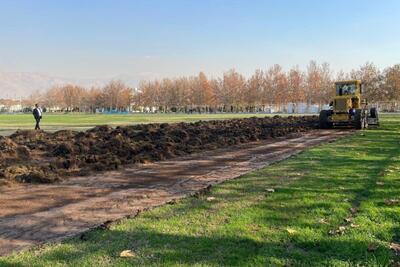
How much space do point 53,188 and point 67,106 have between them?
541 ft

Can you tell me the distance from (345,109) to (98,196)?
2663 centimetres

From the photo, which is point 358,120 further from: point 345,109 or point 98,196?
point 98,196

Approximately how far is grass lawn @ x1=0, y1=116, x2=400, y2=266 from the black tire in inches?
883

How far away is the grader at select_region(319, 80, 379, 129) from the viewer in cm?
3186

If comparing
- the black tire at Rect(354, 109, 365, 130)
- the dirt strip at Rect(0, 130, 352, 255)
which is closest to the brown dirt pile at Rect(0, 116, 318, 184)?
the dirt strip at Rect(0, 130, 352, 255)

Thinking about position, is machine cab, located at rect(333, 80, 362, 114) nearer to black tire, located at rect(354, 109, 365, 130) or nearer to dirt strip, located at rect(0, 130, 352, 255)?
black tire, located at rect(354, 109, 365, 130)

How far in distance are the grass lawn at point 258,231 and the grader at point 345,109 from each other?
23.1 meters

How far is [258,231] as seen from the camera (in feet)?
20.2

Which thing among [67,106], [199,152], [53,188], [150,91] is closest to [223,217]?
[53,188]

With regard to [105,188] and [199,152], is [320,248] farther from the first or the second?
[199,152]

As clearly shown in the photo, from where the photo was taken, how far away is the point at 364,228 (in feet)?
20.6

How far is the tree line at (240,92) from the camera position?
9144 centimetres

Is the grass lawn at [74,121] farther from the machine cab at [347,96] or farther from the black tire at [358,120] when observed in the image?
the black tire at [358,120]

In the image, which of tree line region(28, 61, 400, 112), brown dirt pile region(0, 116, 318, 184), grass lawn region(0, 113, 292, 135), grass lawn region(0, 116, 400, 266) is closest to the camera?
grass lawn region(0, 116, 400, 266)
